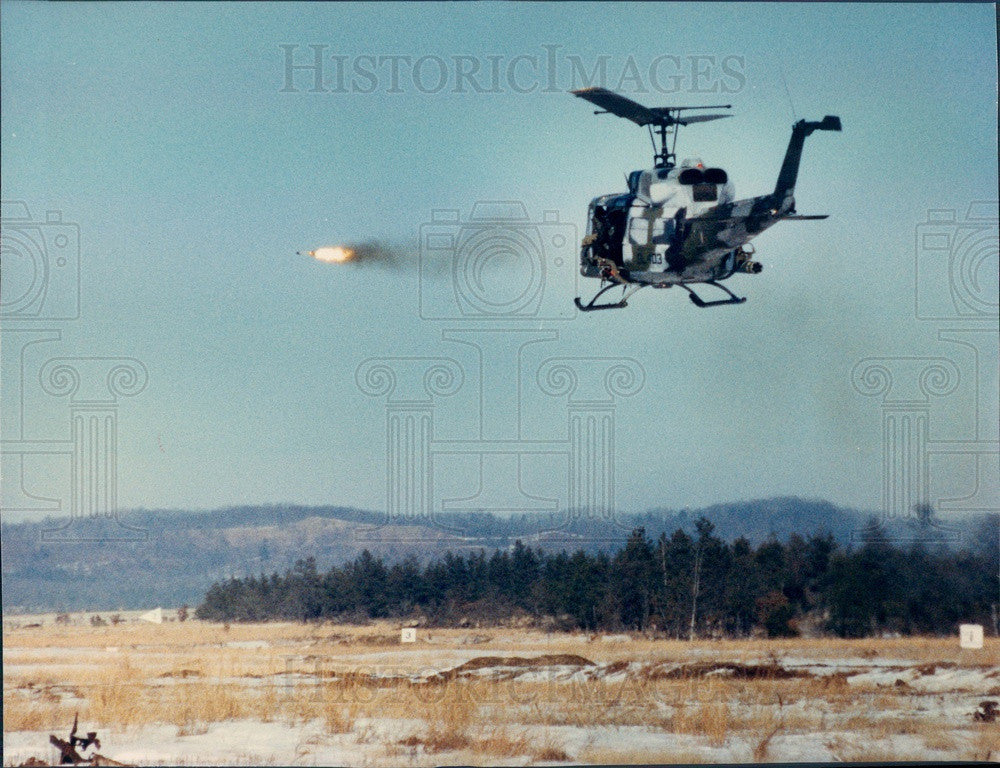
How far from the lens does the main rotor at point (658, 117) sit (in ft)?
37.5

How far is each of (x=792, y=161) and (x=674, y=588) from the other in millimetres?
3783

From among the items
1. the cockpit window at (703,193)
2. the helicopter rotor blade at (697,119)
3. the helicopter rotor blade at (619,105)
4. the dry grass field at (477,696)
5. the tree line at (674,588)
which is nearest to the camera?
the helicopter rotor blade at (619,105)

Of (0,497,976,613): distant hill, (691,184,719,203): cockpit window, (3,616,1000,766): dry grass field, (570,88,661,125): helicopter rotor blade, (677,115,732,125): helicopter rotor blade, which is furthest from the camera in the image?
(0,497,976,613): distant hill

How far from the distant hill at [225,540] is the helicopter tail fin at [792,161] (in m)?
2.59

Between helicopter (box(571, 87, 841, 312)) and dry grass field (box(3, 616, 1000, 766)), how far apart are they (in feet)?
10.2

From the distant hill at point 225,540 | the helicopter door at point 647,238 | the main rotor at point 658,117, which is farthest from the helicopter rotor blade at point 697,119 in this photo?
the distant hill at point 225,540

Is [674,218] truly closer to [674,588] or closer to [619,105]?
[619,105]

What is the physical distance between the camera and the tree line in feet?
39.1

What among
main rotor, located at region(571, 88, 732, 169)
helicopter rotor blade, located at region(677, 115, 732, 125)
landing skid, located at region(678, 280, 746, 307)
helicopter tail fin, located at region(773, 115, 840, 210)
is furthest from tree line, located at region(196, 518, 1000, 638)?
helicopter rotor blade, located at region(677, 115, 732, 125)

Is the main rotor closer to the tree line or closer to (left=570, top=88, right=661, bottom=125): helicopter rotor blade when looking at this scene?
(left=570, top=88, right=661, bottom=125): helicopter rotor blade

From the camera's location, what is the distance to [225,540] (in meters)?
11.9

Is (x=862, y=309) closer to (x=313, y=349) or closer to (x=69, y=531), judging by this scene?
(x=313, y=349)

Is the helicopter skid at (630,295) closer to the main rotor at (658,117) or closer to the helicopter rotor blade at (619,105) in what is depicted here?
the main rotor at (658,117)

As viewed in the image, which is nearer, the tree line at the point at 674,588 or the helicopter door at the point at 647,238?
the helicopter door at the point at 647,238
